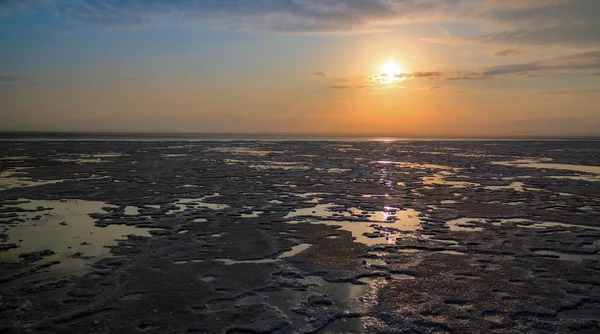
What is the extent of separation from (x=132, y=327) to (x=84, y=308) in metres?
1.01

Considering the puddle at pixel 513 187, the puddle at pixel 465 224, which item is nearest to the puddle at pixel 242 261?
the puddle at pixel 465 224

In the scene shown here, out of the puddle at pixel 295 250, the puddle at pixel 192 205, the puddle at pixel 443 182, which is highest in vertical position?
the puddle at pixel 443 182

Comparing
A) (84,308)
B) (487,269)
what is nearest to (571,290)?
(487,269)

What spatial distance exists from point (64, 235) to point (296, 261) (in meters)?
5.43

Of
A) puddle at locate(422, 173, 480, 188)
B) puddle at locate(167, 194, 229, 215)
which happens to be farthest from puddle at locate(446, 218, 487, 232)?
puddle at locate(422, 173, 480, 188)

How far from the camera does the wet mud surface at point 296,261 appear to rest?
558cm

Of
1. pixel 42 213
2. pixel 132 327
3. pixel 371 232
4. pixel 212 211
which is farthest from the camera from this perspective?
pixel 212 211

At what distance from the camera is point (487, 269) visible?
299 inches

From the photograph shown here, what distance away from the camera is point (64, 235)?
9.52 meters

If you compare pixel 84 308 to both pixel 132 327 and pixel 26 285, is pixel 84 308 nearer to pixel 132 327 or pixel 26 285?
pixel 132 327

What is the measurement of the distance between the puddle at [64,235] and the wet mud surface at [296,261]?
0.12 ft

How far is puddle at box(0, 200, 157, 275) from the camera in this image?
786 centimetres

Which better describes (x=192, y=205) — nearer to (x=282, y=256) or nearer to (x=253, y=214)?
(x=253, y=214)

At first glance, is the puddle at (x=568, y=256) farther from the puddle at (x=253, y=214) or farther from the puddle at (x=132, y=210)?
the puddle at (x=132, y=210)
